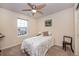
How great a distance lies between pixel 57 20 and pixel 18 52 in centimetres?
83

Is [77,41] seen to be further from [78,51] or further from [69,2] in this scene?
[69,2]

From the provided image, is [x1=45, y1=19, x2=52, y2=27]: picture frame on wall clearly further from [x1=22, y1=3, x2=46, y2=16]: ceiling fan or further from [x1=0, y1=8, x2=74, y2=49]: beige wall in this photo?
[x1=22, y1=3, x2=46, y2=16]: ceiling fan

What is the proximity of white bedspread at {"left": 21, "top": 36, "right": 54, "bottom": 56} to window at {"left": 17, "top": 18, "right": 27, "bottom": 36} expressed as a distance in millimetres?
168

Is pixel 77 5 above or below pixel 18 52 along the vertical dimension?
above

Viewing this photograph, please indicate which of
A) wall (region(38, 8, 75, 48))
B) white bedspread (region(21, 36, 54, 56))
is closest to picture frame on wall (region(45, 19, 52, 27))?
wall (region(38, 8, 75, 48))

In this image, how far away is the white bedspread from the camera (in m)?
1.59

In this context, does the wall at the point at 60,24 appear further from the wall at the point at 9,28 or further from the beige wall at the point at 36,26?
the wall at the point at 9,28

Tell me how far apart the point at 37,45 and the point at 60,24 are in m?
0.52

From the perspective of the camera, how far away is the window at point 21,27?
1.71 meters

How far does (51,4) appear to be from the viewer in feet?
5.49

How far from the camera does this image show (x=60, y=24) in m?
1.70

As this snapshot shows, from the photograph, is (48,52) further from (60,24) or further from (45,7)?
(45,7)

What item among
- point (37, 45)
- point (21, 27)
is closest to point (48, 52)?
point (37, 45)

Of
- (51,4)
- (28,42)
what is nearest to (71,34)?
(51,4)
